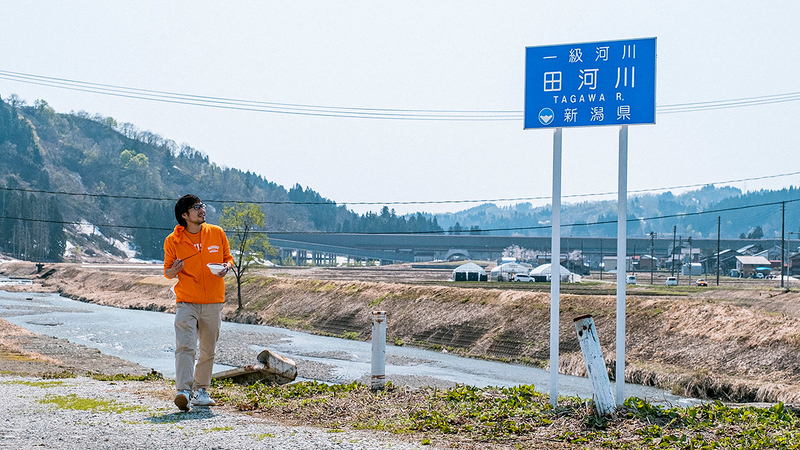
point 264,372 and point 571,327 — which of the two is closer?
point 264,372

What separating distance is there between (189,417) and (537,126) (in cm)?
601

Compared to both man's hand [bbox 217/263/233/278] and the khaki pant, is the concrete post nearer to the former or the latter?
man's hand [bbox 217/263/233/278]

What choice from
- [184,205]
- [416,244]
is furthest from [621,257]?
[416,244]

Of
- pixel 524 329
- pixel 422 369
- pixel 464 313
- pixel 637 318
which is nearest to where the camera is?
pixel 422 369

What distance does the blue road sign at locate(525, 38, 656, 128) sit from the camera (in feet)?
30.5

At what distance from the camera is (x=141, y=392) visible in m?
10.1

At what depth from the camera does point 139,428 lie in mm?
7539

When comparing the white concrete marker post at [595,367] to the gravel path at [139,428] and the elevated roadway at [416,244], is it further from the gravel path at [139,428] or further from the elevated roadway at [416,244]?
the elevated roadway at [416,244]

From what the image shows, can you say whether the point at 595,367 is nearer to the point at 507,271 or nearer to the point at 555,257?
the point at 555,257

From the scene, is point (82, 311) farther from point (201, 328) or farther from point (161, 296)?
point (201, 328)

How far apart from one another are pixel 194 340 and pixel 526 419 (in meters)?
4.24

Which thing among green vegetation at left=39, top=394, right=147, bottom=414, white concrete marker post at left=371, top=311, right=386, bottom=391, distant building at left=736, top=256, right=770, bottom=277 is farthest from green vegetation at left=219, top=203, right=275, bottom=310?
distant building at left=736, top=256, right=770, bottom=277

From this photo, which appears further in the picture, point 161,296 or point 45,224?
point 45,224

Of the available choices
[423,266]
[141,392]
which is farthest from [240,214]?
[423,266]
